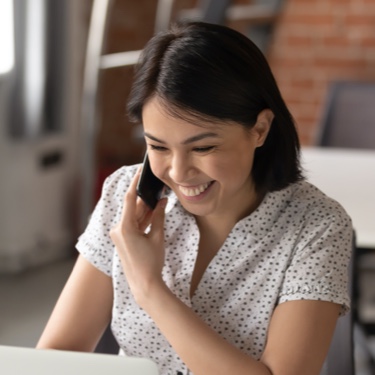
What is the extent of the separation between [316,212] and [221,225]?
169mm

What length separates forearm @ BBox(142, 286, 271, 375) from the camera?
1385 millimetres

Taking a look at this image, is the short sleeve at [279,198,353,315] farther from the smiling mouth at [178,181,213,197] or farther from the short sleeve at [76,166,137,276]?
the short sleeve at [76,166,137,276]

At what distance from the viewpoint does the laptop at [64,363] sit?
1.13 meters

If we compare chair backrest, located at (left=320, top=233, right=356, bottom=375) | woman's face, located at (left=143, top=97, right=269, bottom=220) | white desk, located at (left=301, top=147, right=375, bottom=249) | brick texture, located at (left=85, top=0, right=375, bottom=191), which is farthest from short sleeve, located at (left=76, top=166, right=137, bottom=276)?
brick texture, located at (left=85, top=0, right=375, bottom=191)

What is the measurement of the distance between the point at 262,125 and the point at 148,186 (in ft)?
0.74

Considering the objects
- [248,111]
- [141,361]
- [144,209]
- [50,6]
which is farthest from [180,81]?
[50,6]

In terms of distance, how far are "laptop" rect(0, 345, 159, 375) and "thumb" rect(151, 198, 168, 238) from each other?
404mm

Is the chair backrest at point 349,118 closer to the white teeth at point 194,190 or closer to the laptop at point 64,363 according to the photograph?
the white teeth at point 194,190

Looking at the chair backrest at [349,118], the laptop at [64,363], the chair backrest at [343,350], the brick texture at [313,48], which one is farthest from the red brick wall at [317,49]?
the laptop at [64,363]

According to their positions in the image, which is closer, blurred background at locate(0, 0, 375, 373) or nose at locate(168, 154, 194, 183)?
nose at locate(168, 154, 194, 183)

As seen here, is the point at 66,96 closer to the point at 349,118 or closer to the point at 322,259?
the point at 349,118

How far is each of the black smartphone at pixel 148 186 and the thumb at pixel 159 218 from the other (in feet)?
0.03

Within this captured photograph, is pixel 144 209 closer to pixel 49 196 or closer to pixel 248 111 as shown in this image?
pixel 248 111

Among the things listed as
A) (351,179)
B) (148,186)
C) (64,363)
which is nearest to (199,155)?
(148,186)
